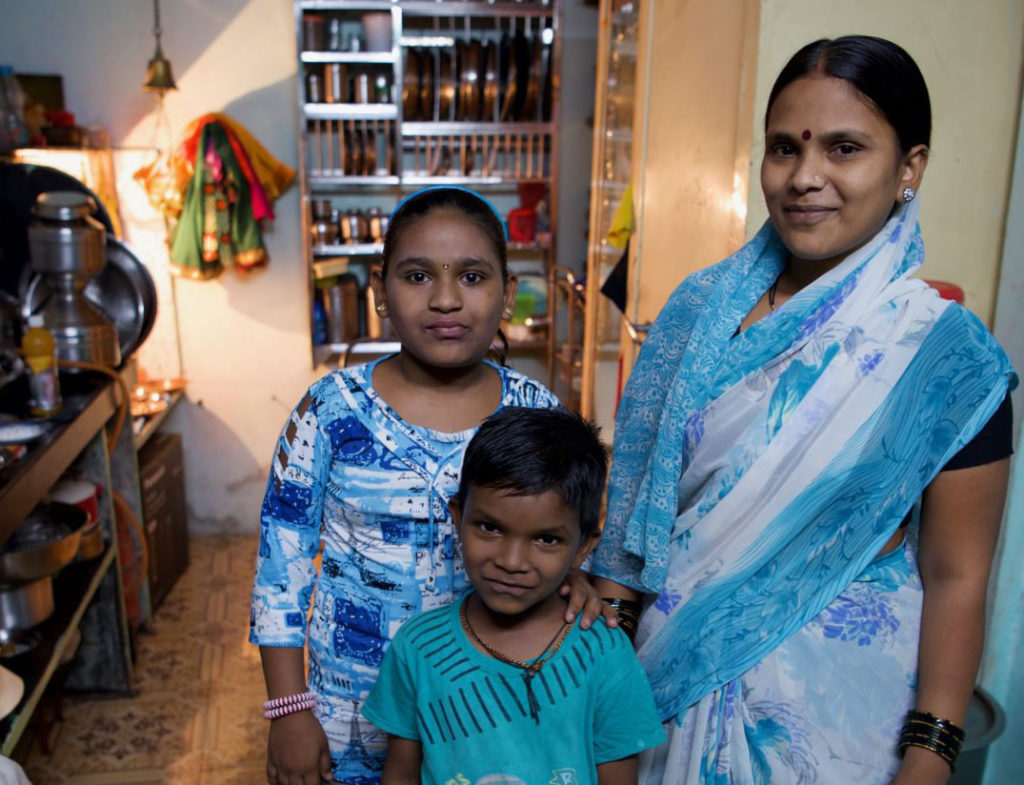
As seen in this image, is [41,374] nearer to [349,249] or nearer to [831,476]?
[349,249]

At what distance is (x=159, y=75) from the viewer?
3.69 m

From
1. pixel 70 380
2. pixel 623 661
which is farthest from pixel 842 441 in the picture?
pixel 70 380

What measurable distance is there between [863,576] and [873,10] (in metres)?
1.19

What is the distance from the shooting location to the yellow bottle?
239 centimetres

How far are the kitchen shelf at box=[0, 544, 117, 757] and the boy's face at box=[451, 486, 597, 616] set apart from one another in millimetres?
1240

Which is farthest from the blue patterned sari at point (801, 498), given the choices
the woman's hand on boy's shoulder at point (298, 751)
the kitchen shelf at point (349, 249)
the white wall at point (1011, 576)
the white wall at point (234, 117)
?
the white wall at point (234, 117)

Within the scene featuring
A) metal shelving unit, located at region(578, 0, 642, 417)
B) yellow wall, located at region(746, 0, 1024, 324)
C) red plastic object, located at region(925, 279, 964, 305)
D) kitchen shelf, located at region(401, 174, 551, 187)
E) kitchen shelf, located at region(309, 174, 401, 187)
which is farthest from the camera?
kitchen shelf, located at region(401, 174, 551, 187)

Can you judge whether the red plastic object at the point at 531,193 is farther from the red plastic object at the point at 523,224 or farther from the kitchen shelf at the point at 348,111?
the kitchen shelf at the point at 348,111

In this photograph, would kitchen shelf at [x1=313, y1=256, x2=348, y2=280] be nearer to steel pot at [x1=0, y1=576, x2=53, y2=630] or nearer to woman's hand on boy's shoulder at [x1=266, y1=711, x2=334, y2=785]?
steel pot at [x1=0, y1=576, x2=53, y2=630]

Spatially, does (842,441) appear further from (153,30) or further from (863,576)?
(153,30)

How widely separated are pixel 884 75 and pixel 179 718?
2738mm

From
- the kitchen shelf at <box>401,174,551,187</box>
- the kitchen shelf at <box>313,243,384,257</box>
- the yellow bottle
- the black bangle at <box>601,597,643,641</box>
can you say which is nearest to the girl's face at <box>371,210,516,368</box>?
the black bangle at <box>601,597,643,641</box>

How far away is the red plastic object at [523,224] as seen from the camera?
14.6ft

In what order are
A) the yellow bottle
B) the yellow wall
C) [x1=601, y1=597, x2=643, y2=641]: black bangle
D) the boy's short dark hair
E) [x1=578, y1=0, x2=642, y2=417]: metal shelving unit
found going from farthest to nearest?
[x1=578, y1=0, x2=642, y2=417]: metal shelving unit
the yellow bottle
the yellow wall
[x1=601, y1=597, x2=643, y2=641]: black bangle
the boy's short dark hair
